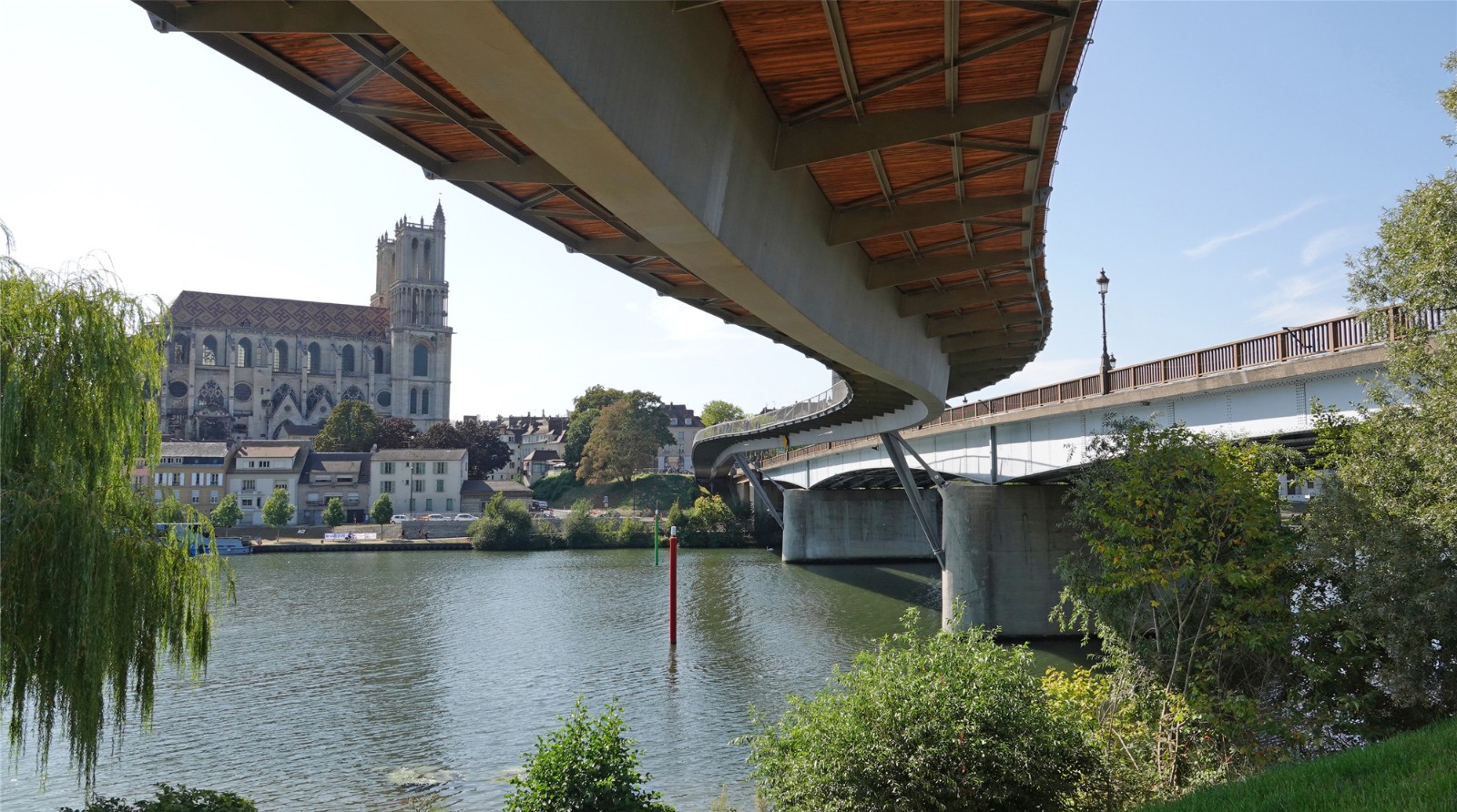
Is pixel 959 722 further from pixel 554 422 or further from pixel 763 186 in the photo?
pixel 554 422

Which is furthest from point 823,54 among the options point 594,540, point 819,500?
point 594,540

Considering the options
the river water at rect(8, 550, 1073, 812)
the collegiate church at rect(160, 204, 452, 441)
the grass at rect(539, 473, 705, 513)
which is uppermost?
the collegiate church at rect(160, 204, 452, 441)

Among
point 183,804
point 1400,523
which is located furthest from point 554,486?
point 1400,523

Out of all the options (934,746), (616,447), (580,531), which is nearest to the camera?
(934,746)

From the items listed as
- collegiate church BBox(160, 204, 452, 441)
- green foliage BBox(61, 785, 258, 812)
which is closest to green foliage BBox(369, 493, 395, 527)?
collegiate church BBox(160, 204, 452, 441)

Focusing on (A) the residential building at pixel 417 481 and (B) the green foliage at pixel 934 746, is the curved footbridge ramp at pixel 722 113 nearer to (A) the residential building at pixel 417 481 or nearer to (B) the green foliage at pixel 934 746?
(B) the green foliage at pixel 934 746

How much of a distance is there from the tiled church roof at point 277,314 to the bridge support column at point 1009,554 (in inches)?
5888

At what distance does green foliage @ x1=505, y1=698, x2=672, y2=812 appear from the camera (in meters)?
11.9

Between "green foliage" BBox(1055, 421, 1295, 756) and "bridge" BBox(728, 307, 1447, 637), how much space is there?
194 cm

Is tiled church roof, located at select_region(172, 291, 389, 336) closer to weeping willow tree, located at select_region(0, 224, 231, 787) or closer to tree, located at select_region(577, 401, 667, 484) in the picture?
tree, located at select_region(577, 401, 667, 484)

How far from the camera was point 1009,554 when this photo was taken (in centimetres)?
3200

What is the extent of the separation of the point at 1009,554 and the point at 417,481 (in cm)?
8389

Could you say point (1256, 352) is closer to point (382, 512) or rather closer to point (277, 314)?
point (382, 512)

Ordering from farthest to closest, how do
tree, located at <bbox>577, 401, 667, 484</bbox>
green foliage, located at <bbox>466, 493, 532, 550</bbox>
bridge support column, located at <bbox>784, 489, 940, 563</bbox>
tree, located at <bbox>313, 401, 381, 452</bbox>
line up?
tree, located at <bbox>313, 401, 381, 452</bbox> → tree, located at <bbox>577, 401, 667, 484</bbox> → green foliage, located at <bbox>466, 493, 532, 550</bbox> → bridge support column, located at <bbox>784, 489, 940, 563</bbox>
